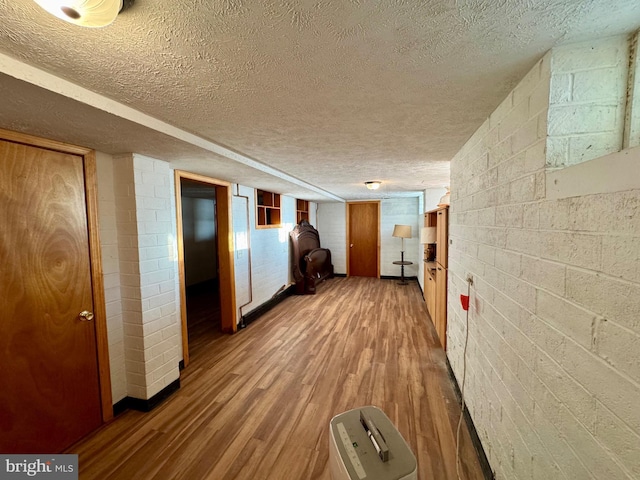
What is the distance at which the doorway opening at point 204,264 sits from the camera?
107 inches

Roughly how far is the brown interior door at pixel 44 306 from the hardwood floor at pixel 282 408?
0.32 m

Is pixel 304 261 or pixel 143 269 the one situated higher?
pixel 143 269

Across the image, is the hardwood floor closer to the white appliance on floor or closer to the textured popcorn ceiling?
the white appliance on floor

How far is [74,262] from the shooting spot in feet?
5.68

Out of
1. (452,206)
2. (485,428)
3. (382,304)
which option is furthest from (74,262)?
(382,304)

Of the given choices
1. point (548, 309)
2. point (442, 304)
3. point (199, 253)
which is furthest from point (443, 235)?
point (199, 253)

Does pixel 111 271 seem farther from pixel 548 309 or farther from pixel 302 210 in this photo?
pixel 302 210

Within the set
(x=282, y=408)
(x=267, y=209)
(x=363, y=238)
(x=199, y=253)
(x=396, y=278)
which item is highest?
(x=267, y=209)

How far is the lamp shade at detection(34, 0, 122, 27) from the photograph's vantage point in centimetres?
62

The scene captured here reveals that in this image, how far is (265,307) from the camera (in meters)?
4.29

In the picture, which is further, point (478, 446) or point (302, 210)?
point (302, 210)

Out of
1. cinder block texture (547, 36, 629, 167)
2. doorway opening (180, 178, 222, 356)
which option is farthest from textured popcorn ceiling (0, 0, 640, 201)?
doorway opening (180, 178, 222, 356)

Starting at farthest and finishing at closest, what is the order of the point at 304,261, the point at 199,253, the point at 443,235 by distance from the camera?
the point at 199,253 < the point at 304,261 < the point at 443,235

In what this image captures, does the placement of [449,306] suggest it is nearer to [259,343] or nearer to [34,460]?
[259,343]
